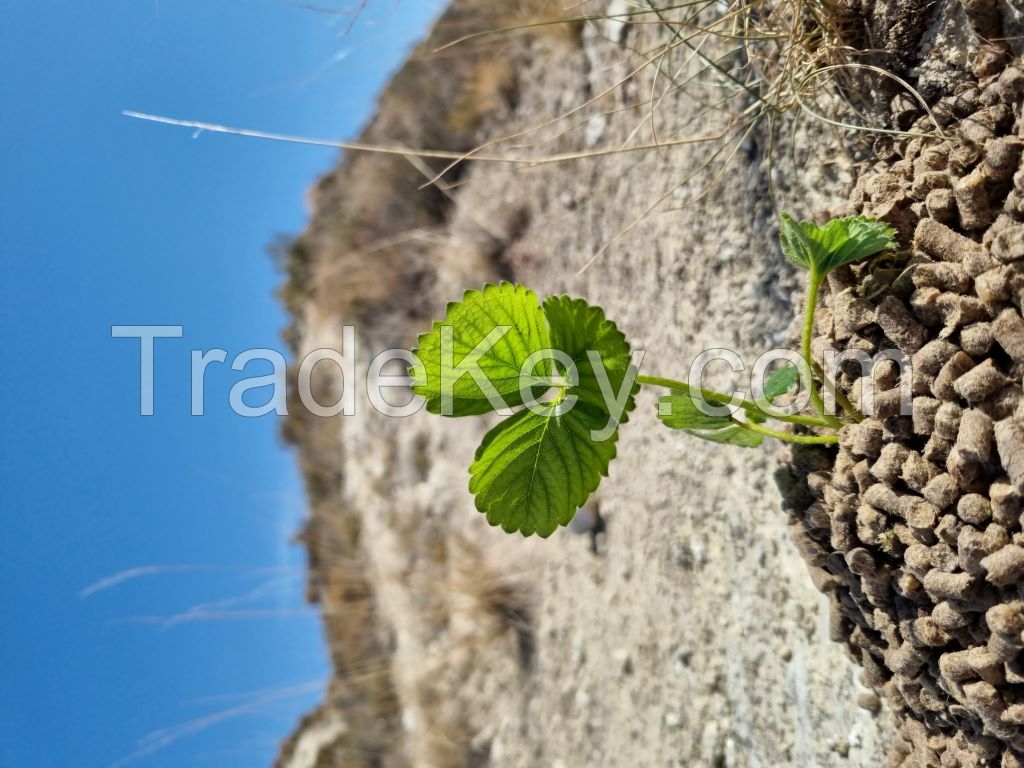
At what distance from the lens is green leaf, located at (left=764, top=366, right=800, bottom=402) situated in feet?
2.30

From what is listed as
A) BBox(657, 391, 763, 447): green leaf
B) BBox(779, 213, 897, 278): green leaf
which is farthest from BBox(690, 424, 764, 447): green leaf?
BBox(779, 213, 897, 278): green leaf

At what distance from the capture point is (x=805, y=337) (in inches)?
27.6

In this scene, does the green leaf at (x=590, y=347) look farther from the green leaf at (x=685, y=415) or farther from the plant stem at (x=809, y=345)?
the plant stem at (x=809, y=345)

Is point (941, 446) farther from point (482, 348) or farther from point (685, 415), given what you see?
point (482, 348)

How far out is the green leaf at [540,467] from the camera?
71cm

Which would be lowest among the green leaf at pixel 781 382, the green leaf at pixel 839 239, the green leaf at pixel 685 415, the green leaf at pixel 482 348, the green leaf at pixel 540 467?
the green leaf at pixel 540 467

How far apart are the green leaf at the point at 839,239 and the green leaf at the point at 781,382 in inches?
3.5

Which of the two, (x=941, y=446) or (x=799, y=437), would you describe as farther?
(x=799, y=437)

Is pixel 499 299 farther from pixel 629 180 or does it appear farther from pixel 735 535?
pixel 629 180

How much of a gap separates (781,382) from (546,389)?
0.21 metres

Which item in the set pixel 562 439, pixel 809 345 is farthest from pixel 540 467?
pixel 809 345

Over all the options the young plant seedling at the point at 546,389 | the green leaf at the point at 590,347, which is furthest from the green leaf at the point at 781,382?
the green leaf at the point at 590,347

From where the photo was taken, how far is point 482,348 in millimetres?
705

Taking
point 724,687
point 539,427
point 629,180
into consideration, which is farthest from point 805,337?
point 629,180
